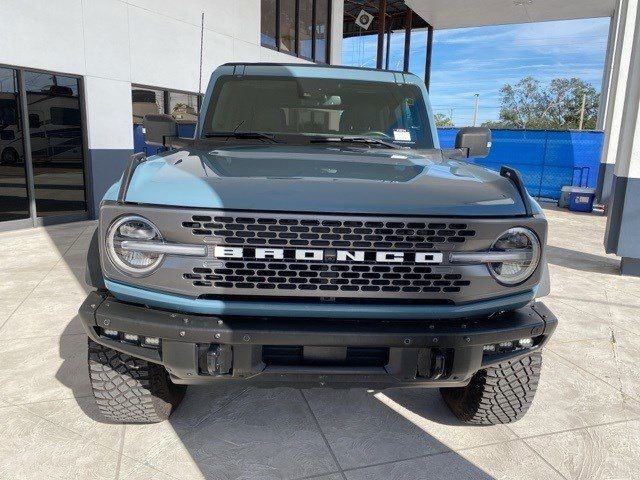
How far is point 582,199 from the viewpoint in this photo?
39.4ft

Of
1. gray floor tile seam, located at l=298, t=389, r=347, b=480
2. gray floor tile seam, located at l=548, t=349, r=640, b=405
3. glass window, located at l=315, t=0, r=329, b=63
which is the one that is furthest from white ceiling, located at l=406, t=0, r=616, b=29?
gray floor tile seam, located at l=298, t=389, r=347, b=480

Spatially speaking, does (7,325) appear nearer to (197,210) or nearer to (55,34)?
(197,210)

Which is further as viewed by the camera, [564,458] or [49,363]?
[49,363]

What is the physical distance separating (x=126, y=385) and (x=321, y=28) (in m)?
16.1

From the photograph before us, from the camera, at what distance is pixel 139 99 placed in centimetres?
996

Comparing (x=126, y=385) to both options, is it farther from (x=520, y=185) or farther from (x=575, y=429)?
(x=575, y=429)

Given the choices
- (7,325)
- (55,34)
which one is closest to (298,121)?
(7,325)

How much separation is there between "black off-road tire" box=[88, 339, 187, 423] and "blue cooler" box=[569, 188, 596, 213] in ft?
38.4

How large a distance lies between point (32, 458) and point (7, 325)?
2.01 meters

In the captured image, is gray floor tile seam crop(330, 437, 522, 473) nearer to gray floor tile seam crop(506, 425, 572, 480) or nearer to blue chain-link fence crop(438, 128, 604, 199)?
gray floor tile seam crop(506, 425, 572, 480)

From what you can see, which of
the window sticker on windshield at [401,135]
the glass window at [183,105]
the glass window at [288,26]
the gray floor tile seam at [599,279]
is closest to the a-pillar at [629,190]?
the gray floor tile seam at [599,279]

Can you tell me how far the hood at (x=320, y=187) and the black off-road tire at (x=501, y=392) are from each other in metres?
0.86

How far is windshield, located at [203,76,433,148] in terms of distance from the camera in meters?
3.36

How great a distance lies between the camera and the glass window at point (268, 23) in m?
13.5
